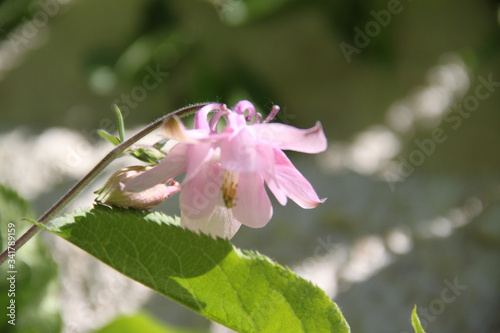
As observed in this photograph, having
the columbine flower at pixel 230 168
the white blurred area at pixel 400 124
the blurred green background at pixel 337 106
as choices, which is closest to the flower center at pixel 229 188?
the columbine flower at pixel 230 168

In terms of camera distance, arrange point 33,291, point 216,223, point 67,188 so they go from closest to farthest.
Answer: point 216,223, point 33,291, point 67,188

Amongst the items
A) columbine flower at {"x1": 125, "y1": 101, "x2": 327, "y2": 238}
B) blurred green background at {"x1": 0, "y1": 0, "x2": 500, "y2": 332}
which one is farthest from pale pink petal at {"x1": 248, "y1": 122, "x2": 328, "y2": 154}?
blurred green background at {"x1": 0, "y1": 0, "x2": 500, "y2": 332}

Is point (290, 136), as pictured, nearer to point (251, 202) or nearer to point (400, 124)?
point (251, 202)

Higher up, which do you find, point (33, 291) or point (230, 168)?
point (230, 168)

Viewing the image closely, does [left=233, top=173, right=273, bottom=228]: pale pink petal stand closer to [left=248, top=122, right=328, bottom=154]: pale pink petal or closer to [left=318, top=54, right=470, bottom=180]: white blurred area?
[left=248, top=122, right=328, bottom=154]: pale pink petal

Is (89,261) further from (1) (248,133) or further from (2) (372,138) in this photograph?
(1) (248,133)

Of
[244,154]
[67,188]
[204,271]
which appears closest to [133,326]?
[204,271]
